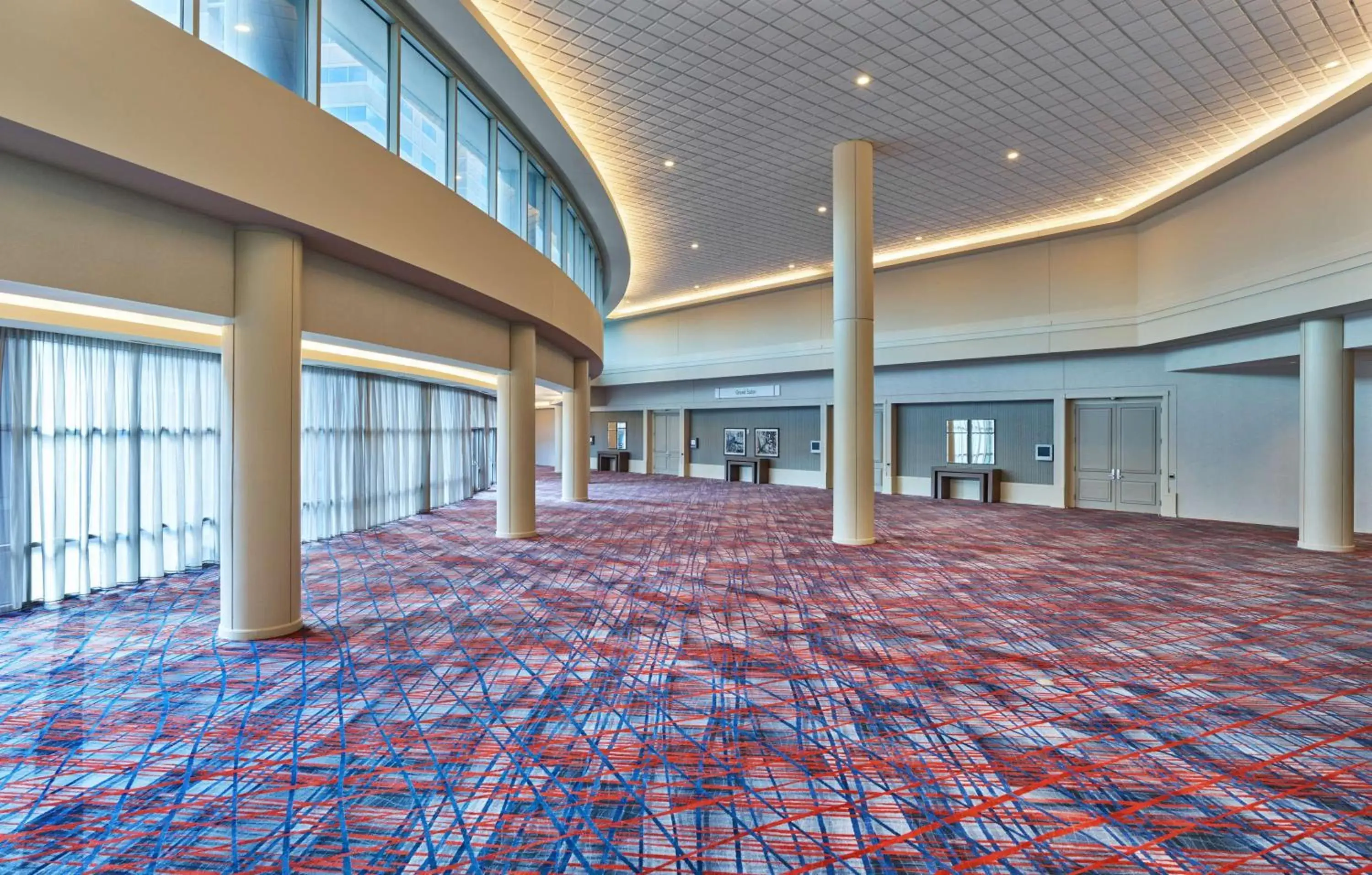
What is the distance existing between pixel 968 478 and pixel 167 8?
1777 centimetres

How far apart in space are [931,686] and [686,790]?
2075 mm

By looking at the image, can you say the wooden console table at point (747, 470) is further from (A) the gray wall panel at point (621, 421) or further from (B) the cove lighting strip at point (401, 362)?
(B) the cove lighting strip at point (401, 362)

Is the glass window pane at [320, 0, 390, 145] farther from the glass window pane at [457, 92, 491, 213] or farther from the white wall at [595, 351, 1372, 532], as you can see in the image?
the white wall at [595, 351, 1372, 532]

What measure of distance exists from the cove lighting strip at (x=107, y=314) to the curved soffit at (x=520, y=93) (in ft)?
12.7

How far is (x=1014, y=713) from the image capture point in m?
3.83

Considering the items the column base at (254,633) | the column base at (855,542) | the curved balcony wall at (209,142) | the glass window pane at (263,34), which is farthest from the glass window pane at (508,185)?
the column base at (855,542)

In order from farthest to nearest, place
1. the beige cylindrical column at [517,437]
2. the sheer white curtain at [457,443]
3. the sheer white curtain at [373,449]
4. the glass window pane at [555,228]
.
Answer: the sheer white curtain at [457,443], the glass window pane at [555,228], the sheer white curtain at [373,449], the beige cylindrical column at [517,437]

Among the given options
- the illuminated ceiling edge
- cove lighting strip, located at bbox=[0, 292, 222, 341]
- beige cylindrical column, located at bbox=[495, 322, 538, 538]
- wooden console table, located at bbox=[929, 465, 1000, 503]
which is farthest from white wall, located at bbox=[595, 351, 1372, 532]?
cove lighting strip, located at bbox=[0, 292, 222, 341]

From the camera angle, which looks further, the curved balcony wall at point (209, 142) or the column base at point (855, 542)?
the column base at point (855, 542)

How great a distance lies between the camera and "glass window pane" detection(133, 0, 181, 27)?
420 centimetres

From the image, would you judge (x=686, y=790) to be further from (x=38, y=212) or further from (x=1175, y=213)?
(x=1175, y=213)

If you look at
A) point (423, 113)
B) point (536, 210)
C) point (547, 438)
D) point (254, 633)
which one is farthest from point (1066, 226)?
point (547, 438)

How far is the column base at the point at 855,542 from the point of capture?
9.72 m

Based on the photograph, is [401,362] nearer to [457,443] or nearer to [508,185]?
[508,185]
